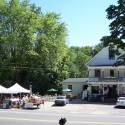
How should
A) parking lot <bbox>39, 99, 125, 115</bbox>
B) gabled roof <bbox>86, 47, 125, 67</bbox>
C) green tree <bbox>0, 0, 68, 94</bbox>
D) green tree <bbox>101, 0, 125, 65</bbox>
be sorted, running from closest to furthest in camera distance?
green tree <bbox>101, 0, 125, 65</bbox>
parking lot <bbox>39, 99, 125, 115</bbox>
gabled roof <bbox>86, 47, 125, 67</bbox>
green tree <bbox>0, 0, 68, 94</bbox>

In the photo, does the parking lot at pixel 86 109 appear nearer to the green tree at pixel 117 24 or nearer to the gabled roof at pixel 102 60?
the gabled roof at pixel 102 60

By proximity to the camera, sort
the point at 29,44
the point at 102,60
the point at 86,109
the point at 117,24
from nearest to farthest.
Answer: the point at 117,24 → the point at 86,109 → the point at 102,60 → the point at 29,44

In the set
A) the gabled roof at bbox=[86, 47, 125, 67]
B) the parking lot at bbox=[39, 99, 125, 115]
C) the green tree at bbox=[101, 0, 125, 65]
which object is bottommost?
the parking lot at bbox=[39, 99, 125, 115]

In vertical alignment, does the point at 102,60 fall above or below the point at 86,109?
above

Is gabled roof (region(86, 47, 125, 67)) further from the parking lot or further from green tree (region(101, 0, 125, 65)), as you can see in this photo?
green tree (region(101, 0, 125, 65))

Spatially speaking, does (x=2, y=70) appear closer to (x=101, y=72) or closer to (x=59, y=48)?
(x=59, y=48)

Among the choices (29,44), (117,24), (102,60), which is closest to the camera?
(117,24)

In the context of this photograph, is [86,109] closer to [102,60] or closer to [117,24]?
[102,60]

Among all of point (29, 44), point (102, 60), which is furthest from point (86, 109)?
point (29, 44)

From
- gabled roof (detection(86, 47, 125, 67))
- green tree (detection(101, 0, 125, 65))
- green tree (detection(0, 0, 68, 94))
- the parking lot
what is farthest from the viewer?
green tree (detection(0, 0, 68, 94))

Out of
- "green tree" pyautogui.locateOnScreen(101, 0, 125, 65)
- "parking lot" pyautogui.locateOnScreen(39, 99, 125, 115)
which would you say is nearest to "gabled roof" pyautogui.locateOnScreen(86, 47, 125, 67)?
"parking lot" pyautogui.locateOnScreen(39, 99, 125, 115)

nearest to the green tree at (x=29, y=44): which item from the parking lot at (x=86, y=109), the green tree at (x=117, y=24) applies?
the parking lot at (x=86, y=109)

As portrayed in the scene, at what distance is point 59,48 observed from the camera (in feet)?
225

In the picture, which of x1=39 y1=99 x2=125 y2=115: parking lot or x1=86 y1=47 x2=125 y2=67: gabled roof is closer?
x1=39 y1=99 x2=125 y2=115: parking lot
